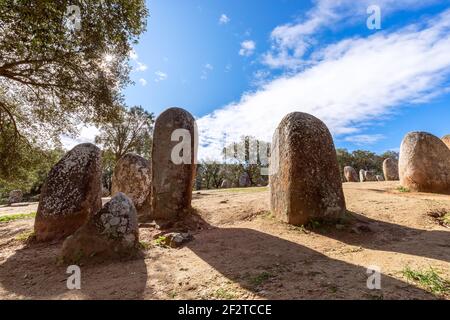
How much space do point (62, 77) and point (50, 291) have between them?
939 centimetres

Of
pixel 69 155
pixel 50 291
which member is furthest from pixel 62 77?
pixel 50 291

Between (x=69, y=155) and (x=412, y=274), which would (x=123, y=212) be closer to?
(x=69, y=155)

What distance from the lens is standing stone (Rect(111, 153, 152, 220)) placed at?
1338 cm

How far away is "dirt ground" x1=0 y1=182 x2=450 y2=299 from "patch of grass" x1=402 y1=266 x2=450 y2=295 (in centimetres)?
11

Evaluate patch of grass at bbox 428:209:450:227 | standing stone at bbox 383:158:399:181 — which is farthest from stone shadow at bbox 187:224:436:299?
standing stone at bbox 383:158:399:181

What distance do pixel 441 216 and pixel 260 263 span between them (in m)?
7.59

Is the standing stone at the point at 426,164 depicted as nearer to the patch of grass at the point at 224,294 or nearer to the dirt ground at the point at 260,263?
the dirt ground at the point at 260,263

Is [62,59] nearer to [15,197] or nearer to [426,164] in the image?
[426,164]

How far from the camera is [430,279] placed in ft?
15.6

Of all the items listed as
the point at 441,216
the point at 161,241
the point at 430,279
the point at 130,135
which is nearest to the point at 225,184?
the point at 130,135

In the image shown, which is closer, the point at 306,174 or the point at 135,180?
the point at 306,174

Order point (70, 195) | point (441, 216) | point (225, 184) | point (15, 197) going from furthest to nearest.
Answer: point (225, 184), point (15, 197), point (441, 216), point (70, 195)

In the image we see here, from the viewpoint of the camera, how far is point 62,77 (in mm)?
12234

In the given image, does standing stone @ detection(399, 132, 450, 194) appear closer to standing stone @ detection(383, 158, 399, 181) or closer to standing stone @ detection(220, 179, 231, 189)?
standing stone @ detection(383, 158, 399, 181)
